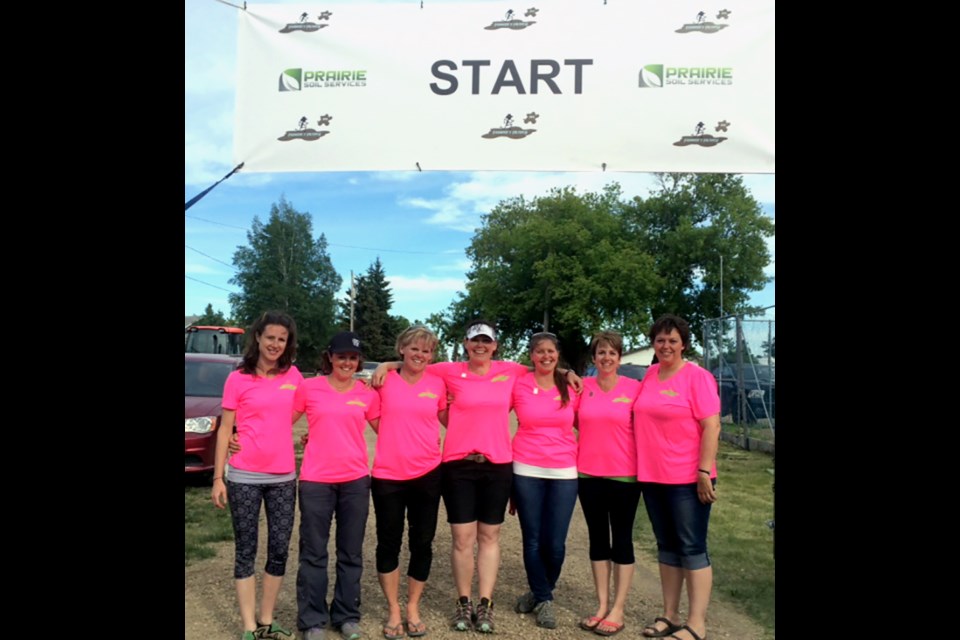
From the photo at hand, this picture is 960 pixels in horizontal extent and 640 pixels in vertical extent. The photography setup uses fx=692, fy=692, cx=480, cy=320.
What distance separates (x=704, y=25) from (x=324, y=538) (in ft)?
11.7

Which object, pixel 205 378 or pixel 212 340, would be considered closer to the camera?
pixel 205 378

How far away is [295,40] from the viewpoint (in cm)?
379

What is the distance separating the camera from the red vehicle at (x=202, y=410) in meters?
8.12

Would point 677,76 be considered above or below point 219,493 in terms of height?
above

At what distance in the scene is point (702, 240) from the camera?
39.4 meters

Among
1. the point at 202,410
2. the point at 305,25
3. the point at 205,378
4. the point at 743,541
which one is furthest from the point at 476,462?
the point at 205,378

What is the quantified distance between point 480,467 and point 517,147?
6.30 ft

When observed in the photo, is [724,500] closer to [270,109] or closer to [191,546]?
[191,546]

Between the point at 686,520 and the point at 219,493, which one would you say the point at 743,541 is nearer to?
the point at 686,520

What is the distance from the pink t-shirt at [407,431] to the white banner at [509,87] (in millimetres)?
1363

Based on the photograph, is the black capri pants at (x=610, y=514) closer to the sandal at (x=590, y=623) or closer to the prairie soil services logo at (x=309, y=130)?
the sandal at (x=590, y=623)

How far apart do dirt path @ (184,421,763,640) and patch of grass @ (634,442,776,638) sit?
0.72 ft
